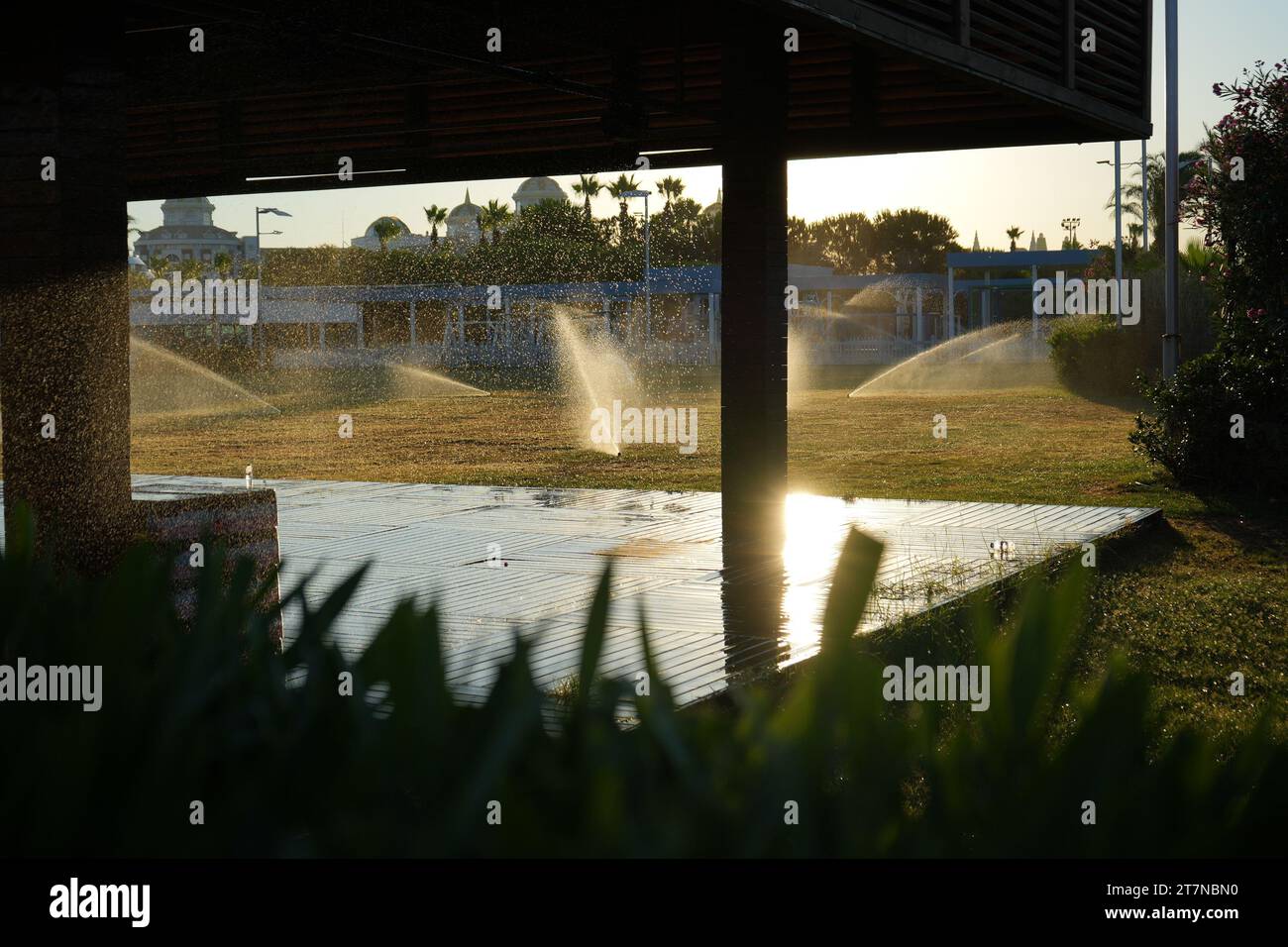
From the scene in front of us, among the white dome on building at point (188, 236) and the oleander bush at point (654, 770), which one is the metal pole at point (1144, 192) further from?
the white dome on building at point (188, 236)

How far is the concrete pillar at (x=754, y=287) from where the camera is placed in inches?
393

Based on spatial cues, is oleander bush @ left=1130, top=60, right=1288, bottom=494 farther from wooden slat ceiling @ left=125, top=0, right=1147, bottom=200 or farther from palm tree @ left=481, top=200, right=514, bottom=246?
palm tree @ left=481, top=200, right=514, bottom=246

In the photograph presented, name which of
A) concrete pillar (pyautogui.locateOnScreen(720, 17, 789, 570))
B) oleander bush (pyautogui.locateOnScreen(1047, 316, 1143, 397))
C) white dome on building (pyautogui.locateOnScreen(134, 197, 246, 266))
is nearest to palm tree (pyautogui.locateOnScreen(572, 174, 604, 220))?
oleander bush (pyautogui.locateOnScreen(1047, 316, 1143, 397))

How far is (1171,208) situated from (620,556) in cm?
1009

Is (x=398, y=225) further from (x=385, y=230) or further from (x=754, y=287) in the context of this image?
(x=754, y=287)

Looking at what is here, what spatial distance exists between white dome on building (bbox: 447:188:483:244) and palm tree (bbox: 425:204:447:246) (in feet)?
4.85

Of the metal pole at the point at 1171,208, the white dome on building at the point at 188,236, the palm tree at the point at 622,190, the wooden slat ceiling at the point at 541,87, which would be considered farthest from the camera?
the white dome on building at the point at 188,236

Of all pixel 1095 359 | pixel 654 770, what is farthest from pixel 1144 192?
pixel 654 770

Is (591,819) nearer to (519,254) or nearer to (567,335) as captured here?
(567,335)

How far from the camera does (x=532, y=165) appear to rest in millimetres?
12422

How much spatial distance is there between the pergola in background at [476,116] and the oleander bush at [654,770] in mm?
3383

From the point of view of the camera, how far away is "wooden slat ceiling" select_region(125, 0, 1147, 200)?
789 cm

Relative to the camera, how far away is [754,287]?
10031 mm

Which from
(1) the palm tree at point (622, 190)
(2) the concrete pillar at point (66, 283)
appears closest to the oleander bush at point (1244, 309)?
(2) the concrete pillar at point (66, 283)
